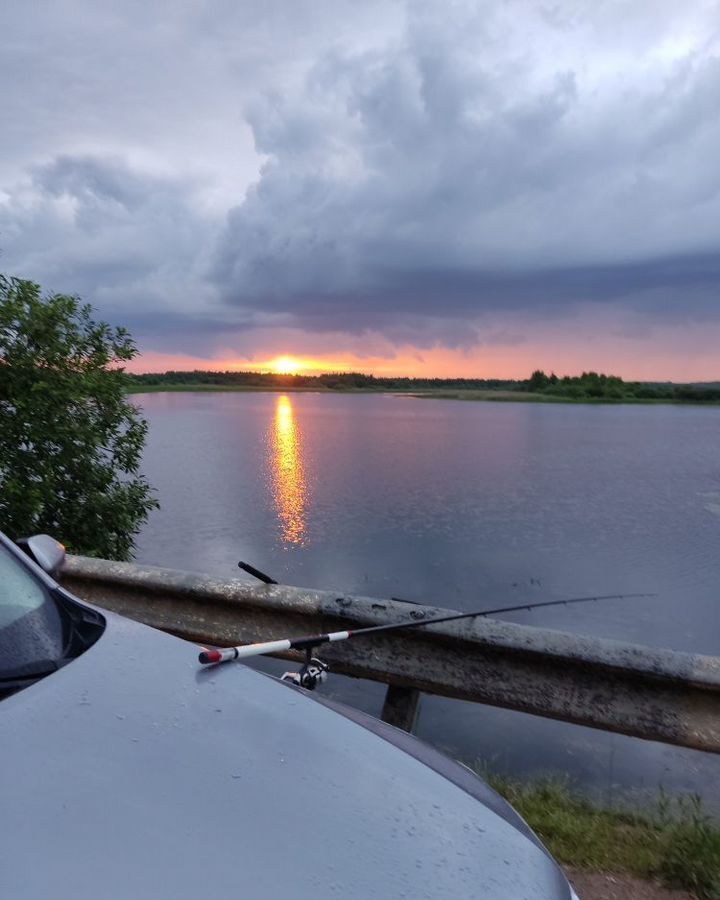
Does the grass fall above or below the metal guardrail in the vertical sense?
below

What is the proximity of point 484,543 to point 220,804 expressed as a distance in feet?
42.5

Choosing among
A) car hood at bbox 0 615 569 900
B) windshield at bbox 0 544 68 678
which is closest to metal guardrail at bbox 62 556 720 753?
car hood at bbox 0 615 569 900

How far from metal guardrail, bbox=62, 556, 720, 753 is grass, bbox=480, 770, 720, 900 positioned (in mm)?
396

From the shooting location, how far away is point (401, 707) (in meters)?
3.97

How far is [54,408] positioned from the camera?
28.8 ft

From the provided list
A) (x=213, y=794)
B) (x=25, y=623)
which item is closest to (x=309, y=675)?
(x=25, y=623)

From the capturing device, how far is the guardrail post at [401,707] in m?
3.93

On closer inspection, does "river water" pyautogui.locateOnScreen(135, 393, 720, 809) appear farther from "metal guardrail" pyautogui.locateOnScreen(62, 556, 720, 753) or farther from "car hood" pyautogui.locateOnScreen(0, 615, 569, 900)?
"car hood" pyautogui.locateOnScreen(0, 615, 569, 900)

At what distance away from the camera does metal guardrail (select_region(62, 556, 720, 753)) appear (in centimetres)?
332

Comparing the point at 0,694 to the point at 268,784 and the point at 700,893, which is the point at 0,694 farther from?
the point at 700,893

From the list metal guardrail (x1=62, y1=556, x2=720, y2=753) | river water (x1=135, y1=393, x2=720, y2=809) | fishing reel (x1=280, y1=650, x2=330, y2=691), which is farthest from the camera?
river water (x1=135, y1=393, x2=720, y2=809)

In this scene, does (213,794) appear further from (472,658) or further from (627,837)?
(627,837)

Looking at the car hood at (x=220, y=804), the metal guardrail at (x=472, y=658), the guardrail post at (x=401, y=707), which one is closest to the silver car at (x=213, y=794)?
the car hood at (x=220, y=804)

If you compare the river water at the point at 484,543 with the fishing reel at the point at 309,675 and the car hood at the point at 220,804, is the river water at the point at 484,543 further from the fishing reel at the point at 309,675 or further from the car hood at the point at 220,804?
the car hood at the point at 220,804
